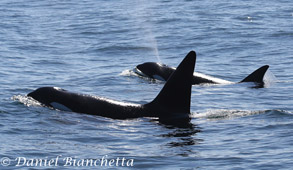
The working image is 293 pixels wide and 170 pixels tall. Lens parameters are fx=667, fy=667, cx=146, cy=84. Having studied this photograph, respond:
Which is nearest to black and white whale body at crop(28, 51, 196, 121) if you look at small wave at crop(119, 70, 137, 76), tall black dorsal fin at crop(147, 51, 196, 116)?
tall black dorsal fin at crop(147, 51, 196, 116)

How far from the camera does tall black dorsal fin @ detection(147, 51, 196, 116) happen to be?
14.3 meters

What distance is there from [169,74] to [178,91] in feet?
25.4

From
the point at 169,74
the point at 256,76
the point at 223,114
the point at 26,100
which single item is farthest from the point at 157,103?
the point at 169,74

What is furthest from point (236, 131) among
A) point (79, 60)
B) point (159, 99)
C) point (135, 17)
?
point (135, 17)

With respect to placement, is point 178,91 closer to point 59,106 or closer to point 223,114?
point 223,114

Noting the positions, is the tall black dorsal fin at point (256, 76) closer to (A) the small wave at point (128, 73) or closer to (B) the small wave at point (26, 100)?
(A) the small wave at point (128, 73)

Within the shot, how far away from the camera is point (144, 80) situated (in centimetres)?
2233

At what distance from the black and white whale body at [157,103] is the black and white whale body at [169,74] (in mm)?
6247

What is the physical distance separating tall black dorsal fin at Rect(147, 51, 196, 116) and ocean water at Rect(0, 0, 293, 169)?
0.44 metres

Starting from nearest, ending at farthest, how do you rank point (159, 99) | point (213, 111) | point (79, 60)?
point (159, 99) < point (213, 111) < point (79, 60)

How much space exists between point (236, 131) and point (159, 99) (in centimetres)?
200

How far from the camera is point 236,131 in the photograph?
13.7 meters

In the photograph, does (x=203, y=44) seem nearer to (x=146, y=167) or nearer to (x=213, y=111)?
(x=213, y=111)

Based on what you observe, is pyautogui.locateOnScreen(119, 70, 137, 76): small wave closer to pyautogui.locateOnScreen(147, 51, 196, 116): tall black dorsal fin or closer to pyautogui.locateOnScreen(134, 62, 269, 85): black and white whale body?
pyautogui.locateOnScreen(134, 62, 269, 85): black and white whale body
